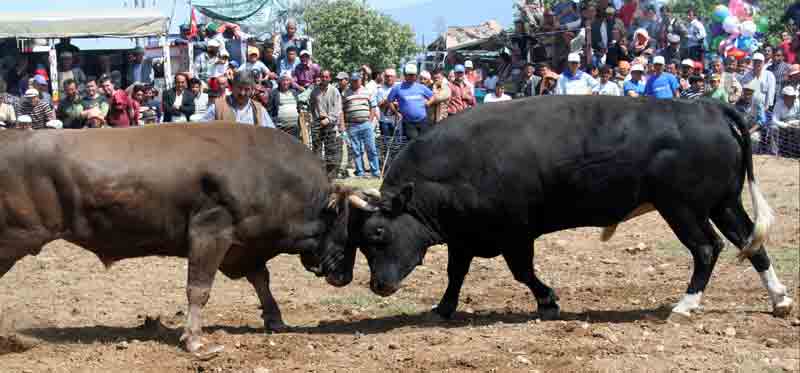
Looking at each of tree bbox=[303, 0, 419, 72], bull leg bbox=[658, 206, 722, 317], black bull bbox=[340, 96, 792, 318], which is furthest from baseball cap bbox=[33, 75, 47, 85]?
tree bbox=[303, 0, 419, 72]

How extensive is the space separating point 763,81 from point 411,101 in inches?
233

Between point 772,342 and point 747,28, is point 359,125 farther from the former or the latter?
point 772,342

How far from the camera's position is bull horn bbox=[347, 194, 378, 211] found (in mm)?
7711

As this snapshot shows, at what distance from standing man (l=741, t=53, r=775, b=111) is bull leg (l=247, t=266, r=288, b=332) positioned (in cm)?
1160

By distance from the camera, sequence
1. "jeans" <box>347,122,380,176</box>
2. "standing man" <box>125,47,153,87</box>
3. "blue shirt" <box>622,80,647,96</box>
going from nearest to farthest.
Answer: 1. "blue shirt" <box>622,80,647,96</box>
2. "jeans" <box>347,122,380,176</box>
3. "standing man" <box>125,47,153,87</box>

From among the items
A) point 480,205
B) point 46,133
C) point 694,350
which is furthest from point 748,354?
point 46,133

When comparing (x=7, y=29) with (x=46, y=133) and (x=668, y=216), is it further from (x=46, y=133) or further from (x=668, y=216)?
(x=668, y=216)

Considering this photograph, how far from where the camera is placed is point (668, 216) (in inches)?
315

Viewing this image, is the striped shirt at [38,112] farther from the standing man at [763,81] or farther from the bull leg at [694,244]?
the standing man at [763,81]

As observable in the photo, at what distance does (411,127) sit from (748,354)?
31.4 feet

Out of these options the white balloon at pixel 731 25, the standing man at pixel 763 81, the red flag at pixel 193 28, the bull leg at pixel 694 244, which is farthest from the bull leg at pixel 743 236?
the white balloon at pixel 731 25

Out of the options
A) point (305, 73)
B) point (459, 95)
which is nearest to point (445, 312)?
point (459, 95)

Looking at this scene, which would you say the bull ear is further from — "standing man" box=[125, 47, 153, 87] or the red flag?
the red flag

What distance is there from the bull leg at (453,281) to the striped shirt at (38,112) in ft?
26.3
